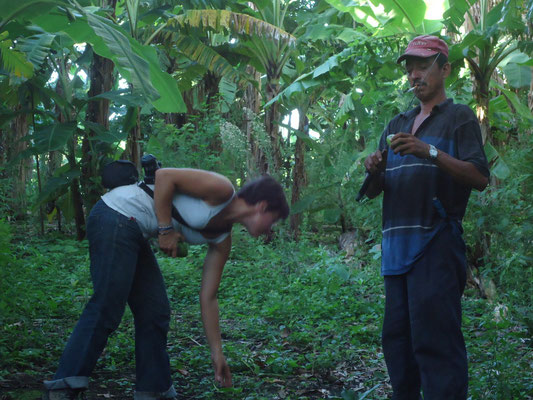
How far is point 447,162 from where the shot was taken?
9.36 feet

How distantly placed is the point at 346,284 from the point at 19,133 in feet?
28.7

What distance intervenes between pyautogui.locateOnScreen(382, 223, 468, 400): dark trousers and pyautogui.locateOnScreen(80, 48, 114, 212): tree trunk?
7861mm

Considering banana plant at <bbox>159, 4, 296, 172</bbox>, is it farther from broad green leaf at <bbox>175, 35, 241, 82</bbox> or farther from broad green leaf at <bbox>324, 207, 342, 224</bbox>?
broad green leaf at <bbox>324, 207, 342, 224</bbox>

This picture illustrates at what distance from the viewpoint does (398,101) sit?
6715 mm

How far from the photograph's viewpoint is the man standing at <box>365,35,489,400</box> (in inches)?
113

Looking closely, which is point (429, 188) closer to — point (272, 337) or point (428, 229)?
point (428, 229)

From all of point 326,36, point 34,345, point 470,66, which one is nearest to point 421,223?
point 34,345

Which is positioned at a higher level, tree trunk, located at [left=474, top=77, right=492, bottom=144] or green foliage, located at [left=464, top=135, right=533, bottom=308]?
tree trunk, located at [left=474, top=77, right=492, bottom=144]

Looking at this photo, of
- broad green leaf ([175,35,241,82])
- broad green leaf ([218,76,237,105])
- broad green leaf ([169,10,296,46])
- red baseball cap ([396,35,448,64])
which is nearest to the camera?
red baseball cap ([396,35,448,64])

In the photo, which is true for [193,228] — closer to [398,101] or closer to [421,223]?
[421,223]

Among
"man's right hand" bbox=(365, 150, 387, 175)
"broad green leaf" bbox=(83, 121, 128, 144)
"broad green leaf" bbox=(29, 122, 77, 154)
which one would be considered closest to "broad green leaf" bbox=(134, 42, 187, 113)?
"broad green leaf" bbox=(83, 121, 128, 144)

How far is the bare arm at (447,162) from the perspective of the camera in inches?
113

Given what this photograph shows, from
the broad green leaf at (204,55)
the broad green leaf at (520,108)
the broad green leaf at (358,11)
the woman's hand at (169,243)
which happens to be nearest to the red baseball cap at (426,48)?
the woman's hand at (169,243)

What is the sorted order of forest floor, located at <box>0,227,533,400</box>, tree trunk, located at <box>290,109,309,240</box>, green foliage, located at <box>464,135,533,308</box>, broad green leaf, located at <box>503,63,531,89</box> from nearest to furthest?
forest floor, located at <box>0,227,533,400</box> < green foliage, located at <box>464,135,533,308</box> < broad green leaf, located at <box>503,63,531,89</box> < tree trunk, located at <box>290,109,309,240</box>
